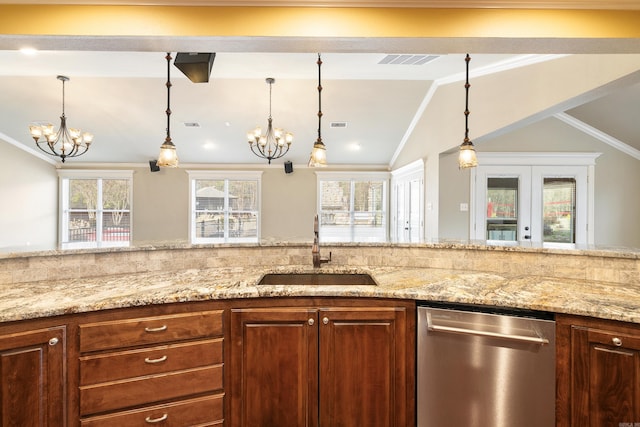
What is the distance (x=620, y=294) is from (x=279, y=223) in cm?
653

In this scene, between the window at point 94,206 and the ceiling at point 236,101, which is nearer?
the ceiling at point 236,101

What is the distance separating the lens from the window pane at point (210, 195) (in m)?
7.65

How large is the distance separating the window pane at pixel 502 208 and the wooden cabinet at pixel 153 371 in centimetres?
499

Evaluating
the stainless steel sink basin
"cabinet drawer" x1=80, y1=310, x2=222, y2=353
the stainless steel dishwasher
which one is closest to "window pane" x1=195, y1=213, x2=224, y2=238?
the stainless steel sink basin

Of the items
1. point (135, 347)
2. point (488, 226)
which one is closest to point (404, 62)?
point (488, 226)

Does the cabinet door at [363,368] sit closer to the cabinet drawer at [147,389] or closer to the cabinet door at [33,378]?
the cabinet drawer at [147,389]

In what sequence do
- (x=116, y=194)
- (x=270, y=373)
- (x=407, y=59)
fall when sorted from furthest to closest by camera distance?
(x=116, y=194) → (x=407, y=59) → (x=270, y=373)

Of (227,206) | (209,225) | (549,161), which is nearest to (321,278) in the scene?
→ (549,161)

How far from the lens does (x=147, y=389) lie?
1536mm

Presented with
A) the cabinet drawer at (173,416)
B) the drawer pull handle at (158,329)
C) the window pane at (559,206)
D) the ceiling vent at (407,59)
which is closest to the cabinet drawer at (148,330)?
the drawer pull handle at (158,329)

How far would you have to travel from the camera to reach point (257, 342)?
165cm

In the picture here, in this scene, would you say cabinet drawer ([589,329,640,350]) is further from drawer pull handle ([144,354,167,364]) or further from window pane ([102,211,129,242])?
window pane ([102,211,129,242])

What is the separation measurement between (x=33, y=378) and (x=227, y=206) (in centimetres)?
650

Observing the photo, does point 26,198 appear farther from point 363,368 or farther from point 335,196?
point 363,368
